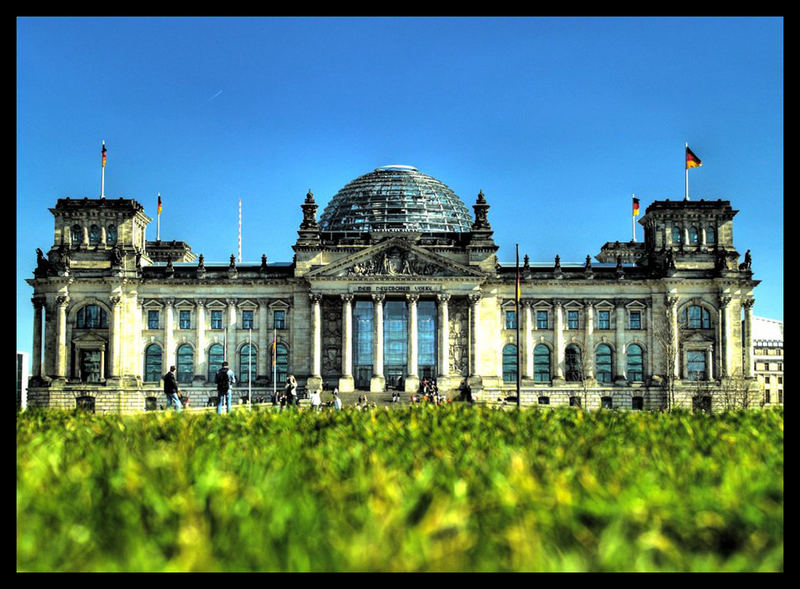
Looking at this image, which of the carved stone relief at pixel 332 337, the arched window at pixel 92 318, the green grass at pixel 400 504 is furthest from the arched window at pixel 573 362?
the green grass at pixel 400 504

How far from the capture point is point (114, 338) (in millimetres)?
82312

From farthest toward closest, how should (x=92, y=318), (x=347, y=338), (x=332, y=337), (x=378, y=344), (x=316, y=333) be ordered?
(x=92, y=318)
(x=332, y=337)
(x=316, y=333)
(x=378, y=344)
(x=347, y=338)

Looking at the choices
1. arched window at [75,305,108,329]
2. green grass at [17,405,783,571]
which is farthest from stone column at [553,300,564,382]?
green grass at [17,405,783,571]

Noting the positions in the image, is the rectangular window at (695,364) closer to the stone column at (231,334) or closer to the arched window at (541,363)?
the arched window at (541,363)

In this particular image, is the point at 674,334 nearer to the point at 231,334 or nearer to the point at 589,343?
the point at 589,343

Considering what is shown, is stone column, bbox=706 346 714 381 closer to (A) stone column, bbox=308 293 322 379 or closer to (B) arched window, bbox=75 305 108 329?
(A) stone column, bbox=308 293 322 379

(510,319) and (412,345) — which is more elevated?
(510,319)

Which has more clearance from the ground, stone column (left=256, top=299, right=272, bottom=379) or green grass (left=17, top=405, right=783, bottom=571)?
stone column (left=256, top=299, right=272, bottom=379)

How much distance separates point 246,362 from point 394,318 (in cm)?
1498

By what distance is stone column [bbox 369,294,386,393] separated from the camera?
79750 mm

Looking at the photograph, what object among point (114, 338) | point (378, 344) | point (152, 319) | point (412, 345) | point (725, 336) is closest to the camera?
point (412, 345)

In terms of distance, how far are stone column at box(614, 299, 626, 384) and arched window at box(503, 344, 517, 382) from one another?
9.72m

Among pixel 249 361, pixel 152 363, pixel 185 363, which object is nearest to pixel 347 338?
pixel 249 361
